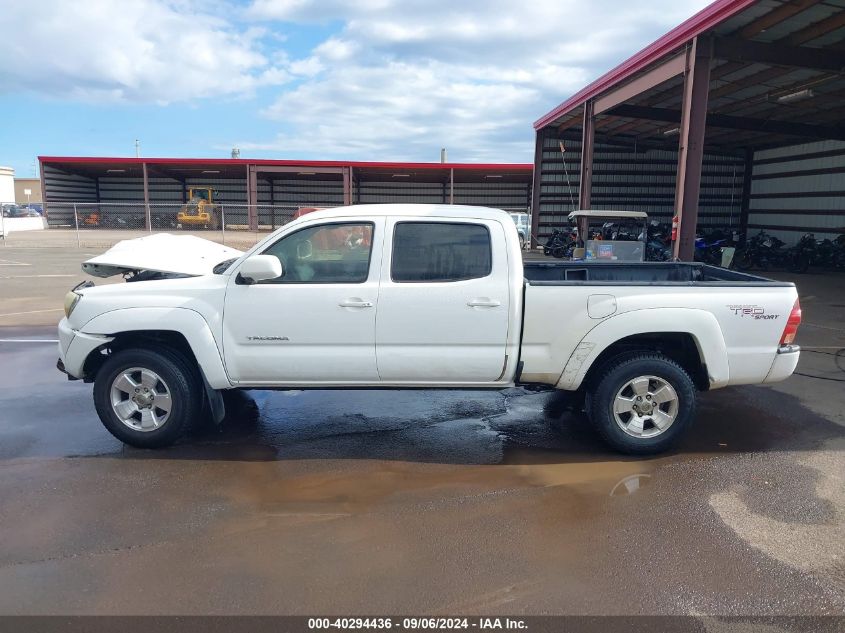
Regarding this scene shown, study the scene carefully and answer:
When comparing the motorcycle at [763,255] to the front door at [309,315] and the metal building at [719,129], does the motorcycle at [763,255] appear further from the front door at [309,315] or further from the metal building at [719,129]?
the front door at [309,315]

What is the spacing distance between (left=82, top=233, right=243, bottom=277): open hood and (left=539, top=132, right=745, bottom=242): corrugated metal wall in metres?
22.8

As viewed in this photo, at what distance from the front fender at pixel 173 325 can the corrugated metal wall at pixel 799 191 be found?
22.7 m

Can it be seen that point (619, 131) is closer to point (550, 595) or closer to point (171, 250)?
point (171, 250)

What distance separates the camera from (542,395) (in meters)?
6.69

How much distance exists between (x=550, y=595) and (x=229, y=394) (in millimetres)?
4196

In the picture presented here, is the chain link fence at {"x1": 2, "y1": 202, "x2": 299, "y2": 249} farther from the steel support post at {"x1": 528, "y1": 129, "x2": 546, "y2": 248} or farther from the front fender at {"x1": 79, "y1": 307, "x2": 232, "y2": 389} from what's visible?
the front fender at {"x1": 79, "y1": 307, "x2": 232, "y2": 389}

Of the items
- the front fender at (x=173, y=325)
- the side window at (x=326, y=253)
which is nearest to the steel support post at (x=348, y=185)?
the side window at (x=326, y=253)

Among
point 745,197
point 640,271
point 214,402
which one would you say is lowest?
point 214,402

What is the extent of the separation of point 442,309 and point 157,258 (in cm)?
254

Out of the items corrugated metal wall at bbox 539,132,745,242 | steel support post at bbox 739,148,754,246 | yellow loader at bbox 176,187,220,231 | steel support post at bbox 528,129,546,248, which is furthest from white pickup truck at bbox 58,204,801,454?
yellow loader at bbox 176,187,220,231

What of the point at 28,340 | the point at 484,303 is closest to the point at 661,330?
the point at 484,303

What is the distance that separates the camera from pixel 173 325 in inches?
191

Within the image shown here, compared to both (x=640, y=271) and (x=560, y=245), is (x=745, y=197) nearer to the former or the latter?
(x=560, y=245)

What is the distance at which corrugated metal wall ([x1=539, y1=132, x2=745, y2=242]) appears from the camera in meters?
27.5
